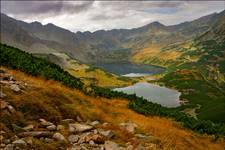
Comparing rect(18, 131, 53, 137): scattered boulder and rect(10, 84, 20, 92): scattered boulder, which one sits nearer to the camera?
rect(18, 131, 53, 137): scattered boulder

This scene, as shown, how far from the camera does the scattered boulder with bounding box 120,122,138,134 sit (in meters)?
23.2

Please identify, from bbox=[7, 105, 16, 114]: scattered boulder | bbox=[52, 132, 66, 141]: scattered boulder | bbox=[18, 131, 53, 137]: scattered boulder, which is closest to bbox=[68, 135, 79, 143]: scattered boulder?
bbox=[52, 132, 66, 141]: scattered boulder

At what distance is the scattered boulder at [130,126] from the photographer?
23.2 meters

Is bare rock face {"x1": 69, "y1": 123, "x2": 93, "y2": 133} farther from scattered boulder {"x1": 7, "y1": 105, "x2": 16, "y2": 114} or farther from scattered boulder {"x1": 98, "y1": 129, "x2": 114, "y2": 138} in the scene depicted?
scattered boulder {"x1": 7, "y1": 105, "x2": 16, "y2": 114}

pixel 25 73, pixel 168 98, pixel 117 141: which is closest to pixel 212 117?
pixel 168 98

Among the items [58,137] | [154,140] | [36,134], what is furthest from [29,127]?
Result: [154,140]

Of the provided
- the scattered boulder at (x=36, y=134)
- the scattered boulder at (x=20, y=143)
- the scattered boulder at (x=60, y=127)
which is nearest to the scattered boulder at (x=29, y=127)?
the scattered boulder at (x=36, y=134)

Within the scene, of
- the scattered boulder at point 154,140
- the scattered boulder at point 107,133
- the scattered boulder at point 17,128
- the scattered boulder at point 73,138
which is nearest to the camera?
the scattered boulder at point 17,128

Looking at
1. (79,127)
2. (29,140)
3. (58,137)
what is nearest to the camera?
(29,140)

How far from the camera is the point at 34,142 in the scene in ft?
57.0

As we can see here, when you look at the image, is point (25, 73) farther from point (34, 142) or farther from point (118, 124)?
point (34, 142)

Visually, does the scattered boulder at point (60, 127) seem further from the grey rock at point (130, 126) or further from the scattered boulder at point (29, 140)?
the grey rock at point (130, 126)

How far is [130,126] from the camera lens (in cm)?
2398

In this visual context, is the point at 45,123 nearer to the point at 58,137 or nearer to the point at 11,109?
the point at 58,137
